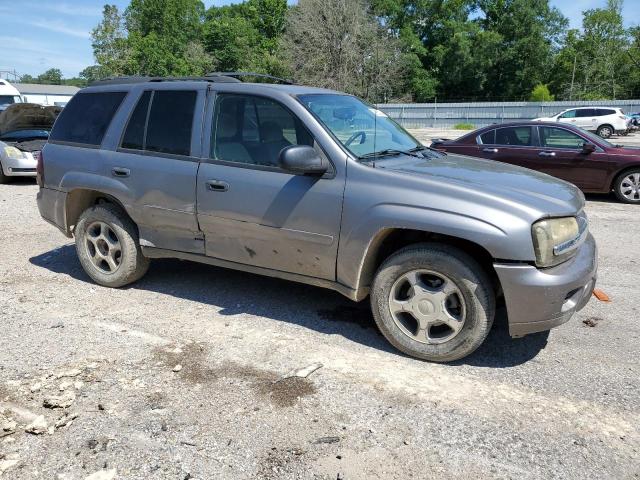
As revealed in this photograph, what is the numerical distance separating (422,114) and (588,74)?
25.4 m

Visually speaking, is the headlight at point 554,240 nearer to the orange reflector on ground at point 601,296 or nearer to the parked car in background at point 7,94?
the orange reflector on ground at point 601,296

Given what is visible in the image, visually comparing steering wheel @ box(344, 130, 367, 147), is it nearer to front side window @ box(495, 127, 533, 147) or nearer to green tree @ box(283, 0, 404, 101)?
front side window @ box(495, 127, 533, 147)

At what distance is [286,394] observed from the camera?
3.40 metres

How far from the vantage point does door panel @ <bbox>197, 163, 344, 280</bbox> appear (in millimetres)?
3967

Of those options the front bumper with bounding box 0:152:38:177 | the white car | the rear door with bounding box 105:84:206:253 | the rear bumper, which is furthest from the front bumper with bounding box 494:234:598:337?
the white car

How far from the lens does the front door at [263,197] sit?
3.99 metres

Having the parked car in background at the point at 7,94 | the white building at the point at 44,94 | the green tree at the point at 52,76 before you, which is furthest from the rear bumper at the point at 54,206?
the green tree at the point at 52,76

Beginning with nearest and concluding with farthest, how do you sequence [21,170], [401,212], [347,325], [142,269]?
[401,212]
[347,325]
[142,269]
[21,170]

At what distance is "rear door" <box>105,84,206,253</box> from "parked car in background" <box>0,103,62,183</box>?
7958 mm

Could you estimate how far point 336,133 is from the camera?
412 cm

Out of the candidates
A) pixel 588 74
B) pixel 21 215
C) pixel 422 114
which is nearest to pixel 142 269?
pixel 21 215

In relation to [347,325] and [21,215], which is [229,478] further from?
[21,215]

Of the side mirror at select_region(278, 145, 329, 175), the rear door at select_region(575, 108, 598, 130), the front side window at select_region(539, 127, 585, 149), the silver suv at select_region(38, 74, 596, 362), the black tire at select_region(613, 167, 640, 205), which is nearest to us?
the silver suv at select_region(38, 74, 596, 362)

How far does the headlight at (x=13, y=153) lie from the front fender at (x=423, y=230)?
10361mm
